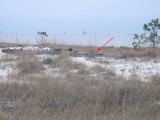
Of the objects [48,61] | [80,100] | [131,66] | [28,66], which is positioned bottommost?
[80,100]

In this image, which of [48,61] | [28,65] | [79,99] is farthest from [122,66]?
[79,99]

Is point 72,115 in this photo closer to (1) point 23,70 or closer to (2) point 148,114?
(2) point 148,114

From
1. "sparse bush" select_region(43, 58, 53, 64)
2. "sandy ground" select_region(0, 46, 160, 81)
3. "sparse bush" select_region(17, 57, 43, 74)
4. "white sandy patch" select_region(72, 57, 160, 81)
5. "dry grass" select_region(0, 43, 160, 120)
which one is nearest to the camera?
"dry grass" select_region(0, 43, 160, 120)

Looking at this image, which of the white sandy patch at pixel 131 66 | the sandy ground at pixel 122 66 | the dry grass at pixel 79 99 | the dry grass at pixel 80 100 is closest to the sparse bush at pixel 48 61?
the sandy ground at pixel 122 66

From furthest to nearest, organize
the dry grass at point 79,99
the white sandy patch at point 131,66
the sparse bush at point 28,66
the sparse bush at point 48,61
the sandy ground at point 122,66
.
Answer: the sparse bush at point 48,61
the white sandy patch at point 131,66
the sandy ground at point 122,66
the sparse bush at point 28,66
the dry grass at point 79,99

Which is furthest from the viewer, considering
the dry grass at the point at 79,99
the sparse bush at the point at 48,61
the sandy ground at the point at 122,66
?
the sparse bush at the point at 48,61

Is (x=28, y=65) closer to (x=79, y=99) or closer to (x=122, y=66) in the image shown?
(x=79, y=99)

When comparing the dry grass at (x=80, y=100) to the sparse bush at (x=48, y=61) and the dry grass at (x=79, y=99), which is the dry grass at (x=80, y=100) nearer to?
the dry grass at (x=79, y=99)

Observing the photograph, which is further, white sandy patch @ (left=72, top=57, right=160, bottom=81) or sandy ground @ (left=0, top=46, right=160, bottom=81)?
white sandy patch @ (left=72, top=57, right=160, bottom=81)

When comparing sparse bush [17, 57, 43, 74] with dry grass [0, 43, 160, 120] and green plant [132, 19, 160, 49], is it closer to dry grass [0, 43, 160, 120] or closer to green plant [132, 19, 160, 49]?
dry grass [0, 43, 160, 120]

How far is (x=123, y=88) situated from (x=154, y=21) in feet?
24.1

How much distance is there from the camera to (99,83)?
5.29 metres

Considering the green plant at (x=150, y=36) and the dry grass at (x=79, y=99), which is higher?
the green plant at (x=150, y=36)

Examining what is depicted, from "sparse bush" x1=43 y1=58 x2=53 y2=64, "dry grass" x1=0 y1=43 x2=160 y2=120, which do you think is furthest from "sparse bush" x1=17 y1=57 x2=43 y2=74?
"dry grass" x1=0 y1=43 x2=160 y2=120
